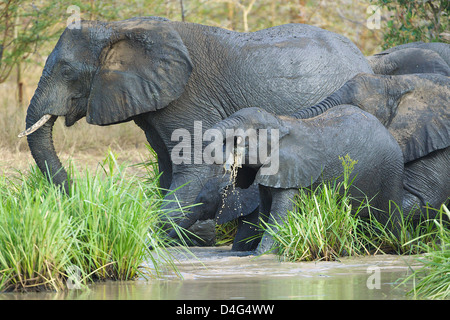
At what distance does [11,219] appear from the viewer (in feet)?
19.4

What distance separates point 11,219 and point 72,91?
3.00m

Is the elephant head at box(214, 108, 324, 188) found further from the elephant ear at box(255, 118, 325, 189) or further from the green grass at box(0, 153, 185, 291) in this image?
the green grass at box(0, 153, 185, 291)

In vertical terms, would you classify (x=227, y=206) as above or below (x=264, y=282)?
above

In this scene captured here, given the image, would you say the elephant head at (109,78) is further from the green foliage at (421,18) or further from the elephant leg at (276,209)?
the green foliage at (421,18)

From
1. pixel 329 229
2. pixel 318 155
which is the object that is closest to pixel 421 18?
pixel 318 155

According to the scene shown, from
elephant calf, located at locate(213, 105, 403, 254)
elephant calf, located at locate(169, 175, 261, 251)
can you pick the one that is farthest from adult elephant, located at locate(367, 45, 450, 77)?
elephant calf, located at locate(169, 175, 261, 251)

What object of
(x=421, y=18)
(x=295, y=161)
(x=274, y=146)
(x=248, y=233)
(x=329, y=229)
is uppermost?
(x=421, y=18)

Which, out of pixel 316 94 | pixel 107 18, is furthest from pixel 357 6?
pixel 316 94

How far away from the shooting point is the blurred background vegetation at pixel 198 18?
12188 mm

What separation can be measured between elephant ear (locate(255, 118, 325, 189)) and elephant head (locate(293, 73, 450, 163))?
2.43 feet

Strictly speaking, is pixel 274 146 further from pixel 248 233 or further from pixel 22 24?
pixel 22 24

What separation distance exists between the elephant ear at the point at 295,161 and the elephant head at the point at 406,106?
74cm

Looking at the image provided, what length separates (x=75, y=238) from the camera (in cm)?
595

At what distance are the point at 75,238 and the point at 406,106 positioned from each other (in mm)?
3559
